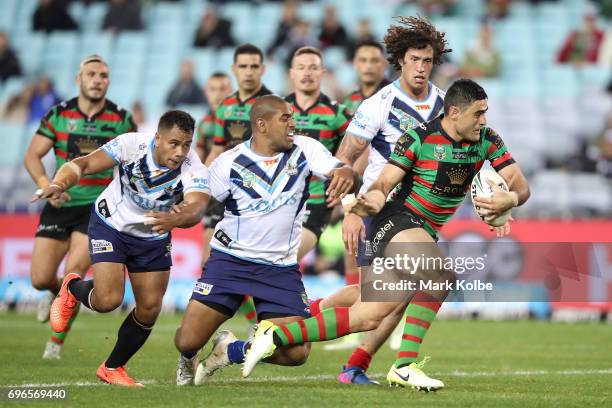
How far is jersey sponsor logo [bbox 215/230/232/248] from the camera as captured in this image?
26.1 feet

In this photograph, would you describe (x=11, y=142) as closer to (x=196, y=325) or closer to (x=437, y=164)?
(x=196, y=325)

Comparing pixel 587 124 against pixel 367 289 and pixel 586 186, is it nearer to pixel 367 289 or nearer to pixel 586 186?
pixel 586 186

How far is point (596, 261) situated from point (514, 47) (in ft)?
28.5

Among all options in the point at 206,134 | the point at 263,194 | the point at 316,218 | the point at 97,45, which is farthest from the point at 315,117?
the point at 97,45

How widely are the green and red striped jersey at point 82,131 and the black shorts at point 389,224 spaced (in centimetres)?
350

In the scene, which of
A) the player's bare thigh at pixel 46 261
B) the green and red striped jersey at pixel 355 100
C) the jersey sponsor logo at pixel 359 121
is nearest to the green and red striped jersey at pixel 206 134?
the green and red striped jersey at pixel 355 100

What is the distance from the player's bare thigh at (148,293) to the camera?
27.1ft

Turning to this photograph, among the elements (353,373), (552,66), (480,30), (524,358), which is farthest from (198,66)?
(353,373)

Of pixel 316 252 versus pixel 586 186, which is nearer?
pixel 316 252

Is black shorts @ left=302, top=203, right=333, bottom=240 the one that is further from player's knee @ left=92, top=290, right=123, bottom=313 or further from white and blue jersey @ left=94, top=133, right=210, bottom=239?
player's knee @ left=92, top=290, right=123, bottom=313

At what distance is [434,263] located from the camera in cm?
777

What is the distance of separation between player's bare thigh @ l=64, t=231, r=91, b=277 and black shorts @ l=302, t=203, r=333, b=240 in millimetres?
2117

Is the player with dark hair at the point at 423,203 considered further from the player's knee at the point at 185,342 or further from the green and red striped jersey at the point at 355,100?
the green and red striped jersey at the point at 355,100

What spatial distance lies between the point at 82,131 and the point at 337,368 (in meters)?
3.36
